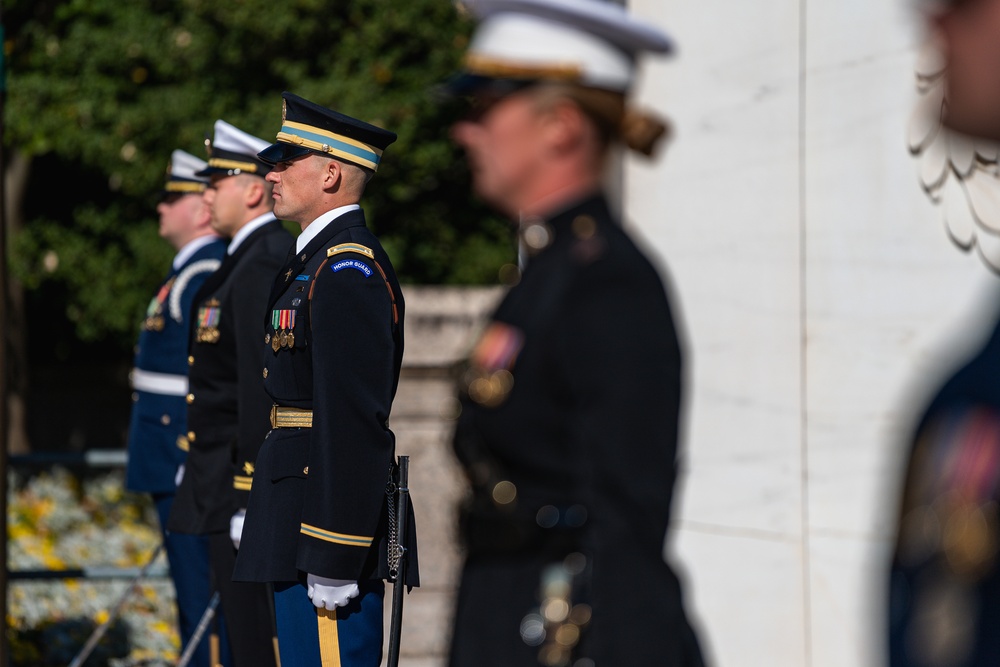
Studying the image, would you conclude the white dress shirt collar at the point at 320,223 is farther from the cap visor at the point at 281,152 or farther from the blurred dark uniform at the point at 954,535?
the blurred dark uniform at the point at 954,535

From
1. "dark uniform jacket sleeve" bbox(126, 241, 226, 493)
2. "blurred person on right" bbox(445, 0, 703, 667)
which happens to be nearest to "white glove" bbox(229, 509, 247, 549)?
"dark uniform jacket sleeve" bbox(126, 241, 226, 493)

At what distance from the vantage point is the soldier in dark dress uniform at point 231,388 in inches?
183

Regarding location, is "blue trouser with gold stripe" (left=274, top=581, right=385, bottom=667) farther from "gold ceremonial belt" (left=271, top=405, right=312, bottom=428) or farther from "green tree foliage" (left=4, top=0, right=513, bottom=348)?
"green tree foliage" (left=4, top=0, right=513, bottom=348)

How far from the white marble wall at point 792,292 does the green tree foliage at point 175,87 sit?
22.4 feet

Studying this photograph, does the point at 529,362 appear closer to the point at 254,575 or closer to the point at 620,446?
the point at 620,446

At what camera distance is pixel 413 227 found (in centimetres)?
1338

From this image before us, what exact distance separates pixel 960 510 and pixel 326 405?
8.34 ft

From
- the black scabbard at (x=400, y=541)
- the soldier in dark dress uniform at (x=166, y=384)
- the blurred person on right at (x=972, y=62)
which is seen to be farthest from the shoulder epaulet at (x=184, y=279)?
the blurred person on right at (x=972, y=62)

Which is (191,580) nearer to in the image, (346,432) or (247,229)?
(247,229)

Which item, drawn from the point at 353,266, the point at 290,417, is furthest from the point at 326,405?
the point at 353,266

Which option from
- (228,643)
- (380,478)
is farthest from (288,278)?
(228,643)

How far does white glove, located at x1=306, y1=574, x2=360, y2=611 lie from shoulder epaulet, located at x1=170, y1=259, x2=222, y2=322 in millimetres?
2085

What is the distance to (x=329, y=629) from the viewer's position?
13.2ft

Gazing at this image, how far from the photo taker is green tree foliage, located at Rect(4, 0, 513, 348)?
11875 millimetres
